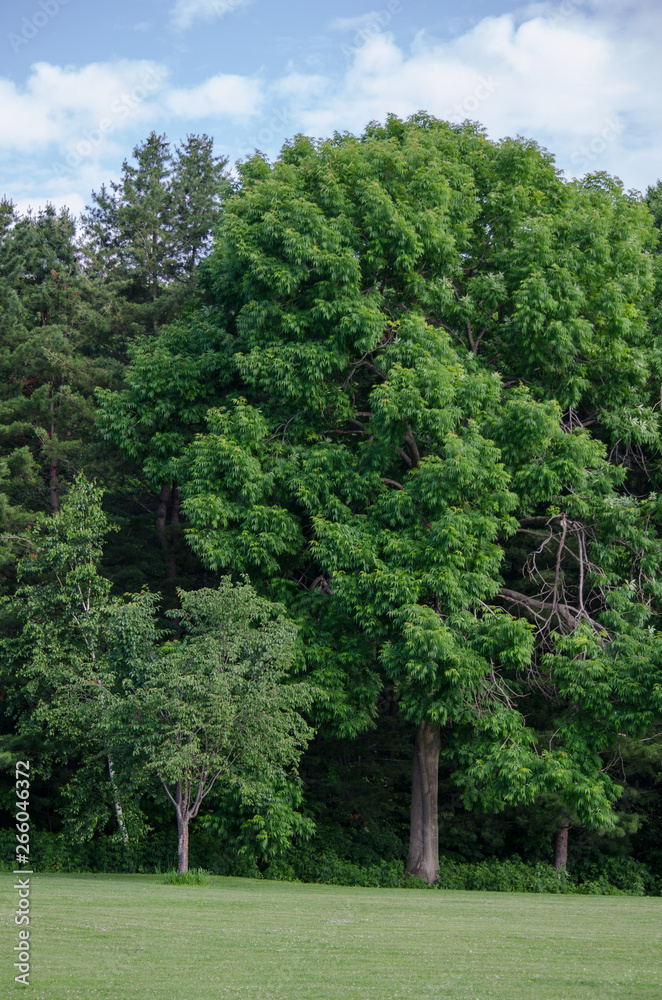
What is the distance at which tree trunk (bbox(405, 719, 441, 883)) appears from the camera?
20656 millimetres

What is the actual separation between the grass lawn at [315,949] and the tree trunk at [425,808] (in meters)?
6.11

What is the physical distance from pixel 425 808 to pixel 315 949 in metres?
12.3

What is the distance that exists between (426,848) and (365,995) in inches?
565

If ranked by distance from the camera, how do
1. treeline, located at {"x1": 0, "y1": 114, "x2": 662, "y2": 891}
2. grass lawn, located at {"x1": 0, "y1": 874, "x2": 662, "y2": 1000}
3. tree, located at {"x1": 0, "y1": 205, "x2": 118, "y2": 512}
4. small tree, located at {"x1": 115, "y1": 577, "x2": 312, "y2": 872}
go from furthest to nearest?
tree, located at {"x1": 0, "y1": 205, "x2": 118, "y2": 512}
treeline, located at {"x1": 0, "y1": 114, "x2": 662, "y2": 891}
small tree, located at {"x1": 115, "y1": 577, "x2": 312, "y2": 872}
grass lawn, located at {"x1": 0, "y1": 874, "x2": 662, "y2": 1000}

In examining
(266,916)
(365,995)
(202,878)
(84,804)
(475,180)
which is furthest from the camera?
(475,180)

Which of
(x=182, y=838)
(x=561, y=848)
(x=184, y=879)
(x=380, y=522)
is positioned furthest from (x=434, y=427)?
(x=561, y=848)

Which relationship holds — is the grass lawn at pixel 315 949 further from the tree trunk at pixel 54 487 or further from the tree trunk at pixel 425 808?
the tree trunk at pixel 54 487

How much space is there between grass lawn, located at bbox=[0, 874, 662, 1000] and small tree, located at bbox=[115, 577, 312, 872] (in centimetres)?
Answer: 245

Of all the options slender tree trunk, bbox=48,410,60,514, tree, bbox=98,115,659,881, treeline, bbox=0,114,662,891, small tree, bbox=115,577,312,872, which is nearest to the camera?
small tree, bbox=115,577,312,872

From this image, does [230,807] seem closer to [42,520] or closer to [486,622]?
[486,622]

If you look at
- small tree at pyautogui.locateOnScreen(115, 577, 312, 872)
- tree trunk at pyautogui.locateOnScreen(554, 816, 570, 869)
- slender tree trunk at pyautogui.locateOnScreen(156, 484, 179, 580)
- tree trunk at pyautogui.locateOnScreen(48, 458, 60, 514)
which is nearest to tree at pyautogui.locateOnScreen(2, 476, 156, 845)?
small tree at pyautogui.locateOnScreen(115, 577, 312, 872)

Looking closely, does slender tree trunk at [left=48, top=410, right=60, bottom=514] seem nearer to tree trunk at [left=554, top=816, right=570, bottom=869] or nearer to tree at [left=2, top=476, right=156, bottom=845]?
tree at [left=2, top=476, right=156, bottom=845]

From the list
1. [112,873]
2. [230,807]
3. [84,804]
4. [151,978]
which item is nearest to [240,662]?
[230,807]

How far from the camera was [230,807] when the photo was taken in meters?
17.9
